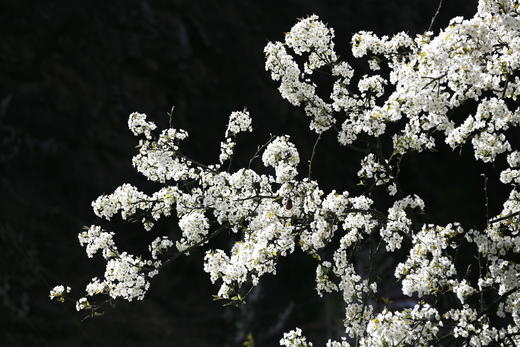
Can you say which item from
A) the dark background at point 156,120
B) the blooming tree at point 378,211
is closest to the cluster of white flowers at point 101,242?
the blooming tree at point 378,211

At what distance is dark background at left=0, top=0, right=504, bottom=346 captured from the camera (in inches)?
475

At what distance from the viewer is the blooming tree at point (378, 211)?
3.83 meters

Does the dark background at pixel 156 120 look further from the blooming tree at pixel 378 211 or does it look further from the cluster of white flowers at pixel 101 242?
the blooming tree at pixel 378 211

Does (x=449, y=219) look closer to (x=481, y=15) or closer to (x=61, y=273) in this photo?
(x=61, y=273)

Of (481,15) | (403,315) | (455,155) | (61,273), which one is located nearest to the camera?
(481,15)

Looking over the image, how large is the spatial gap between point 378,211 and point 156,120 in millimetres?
9214

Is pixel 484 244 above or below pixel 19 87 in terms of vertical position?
below

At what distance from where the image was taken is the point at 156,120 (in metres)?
13.4

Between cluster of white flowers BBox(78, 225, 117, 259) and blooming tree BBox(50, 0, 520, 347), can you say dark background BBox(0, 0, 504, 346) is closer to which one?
cluster of white flowers BBox(78, 225, 117, 259)

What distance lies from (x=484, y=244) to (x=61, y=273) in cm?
938

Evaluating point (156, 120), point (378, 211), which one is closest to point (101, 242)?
point (378, 211)

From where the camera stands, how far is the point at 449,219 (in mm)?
13867

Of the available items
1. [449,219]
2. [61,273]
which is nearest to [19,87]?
[61,273]

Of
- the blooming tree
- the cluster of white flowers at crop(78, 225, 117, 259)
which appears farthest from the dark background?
the blooming tree
